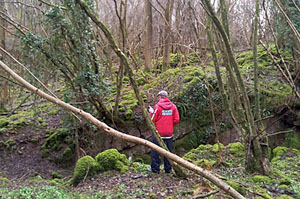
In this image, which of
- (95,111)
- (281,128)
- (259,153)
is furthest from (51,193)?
(281,128)

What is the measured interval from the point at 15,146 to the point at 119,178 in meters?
4.82

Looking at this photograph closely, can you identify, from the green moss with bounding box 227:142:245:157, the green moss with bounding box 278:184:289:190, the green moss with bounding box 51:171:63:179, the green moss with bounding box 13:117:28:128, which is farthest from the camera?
the green moss with bounding box 13:117:28:128

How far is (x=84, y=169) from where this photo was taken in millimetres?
5773

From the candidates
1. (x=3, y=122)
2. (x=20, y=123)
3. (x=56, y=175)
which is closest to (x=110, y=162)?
(x=56, y=175)

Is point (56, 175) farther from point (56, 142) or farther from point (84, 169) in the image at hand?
point (84, 169)

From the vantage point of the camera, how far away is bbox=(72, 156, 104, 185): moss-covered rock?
5738 mm

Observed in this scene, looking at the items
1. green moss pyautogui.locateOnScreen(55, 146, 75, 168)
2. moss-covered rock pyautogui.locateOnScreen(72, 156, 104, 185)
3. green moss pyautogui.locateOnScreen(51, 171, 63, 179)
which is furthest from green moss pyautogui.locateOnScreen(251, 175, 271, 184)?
green moss pyautogui.locateOnScreen(55, 146, 75, 168)

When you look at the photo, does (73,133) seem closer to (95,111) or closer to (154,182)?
(95,111)

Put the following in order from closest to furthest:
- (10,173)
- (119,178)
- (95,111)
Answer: (119,178), (10,173), (95,111)

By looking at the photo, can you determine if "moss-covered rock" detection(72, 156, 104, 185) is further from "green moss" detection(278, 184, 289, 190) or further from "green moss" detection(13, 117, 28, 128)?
"green moss" detection(13, 117, 28, 128)

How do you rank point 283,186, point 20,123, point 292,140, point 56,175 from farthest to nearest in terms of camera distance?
1. point 20,123
2. point 292,140
3. point 56,175
4. point 283,186

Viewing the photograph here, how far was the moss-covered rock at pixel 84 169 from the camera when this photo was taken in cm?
574

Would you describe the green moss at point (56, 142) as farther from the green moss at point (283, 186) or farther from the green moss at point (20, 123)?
the green moss at point (283, 186)

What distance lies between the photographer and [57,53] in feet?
24.9
